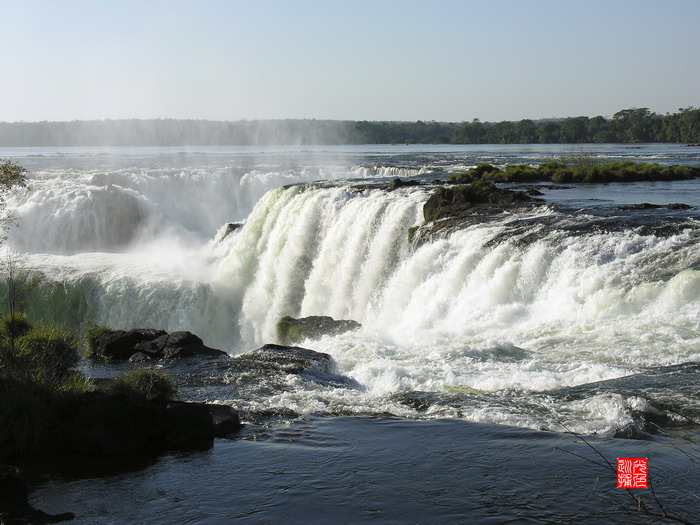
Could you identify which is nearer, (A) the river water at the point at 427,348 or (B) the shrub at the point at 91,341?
(A) the river water at the point at 427,348

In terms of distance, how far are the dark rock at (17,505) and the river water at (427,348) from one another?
1.18 feet

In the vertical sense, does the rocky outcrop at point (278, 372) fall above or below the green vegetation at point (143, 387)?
below

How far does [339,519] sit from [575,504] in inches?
89.8

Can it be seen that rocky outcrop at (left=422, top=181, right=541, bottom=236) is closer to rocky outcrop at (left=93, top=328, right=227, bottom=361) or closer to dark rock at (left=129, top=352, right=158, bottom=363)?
rocky outcrop at (left=93, top=328, right=227, bottom=361)

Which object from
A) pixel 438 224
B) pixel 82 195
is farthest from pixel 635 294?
pixel 82 195

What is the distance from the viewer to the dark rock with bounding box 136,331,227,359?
16500mm

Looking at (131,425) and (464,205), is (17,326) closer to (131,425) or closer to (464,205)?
(131,425)

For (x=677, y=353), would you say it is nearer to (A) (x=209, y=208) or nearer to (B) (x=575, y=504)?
(B) (x=575, y=504)

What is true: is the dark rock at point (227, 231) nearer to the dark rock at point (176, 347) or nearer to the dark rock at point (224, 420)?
the dark rock at point (176, 347)

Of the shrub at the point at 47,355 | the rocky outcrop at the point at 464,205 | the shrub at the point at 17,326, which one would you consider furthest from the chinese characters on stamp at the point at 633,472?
the rocky outcrop at the point at 464,205

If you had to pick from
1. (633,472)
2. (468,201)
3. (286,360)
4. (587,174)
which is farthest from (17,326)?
(587,174)

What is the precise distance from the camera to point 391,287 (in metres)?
20.2

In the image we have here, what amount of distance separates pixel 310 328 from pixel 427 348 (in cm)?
494

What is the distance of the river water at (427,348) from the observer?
323 inches
